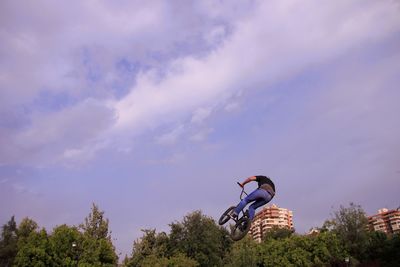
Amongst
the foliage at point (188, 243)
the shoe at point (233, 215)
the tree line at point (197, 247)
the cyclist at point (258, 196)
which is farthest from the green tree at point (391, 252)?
the shoe at point (233, 215)

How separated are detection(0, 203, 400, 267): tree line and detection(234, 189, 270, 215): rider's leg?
35.0 meters

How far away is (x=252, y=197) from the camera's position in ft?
57.2

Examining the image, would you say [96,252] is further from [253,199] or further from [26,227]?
[253,199]

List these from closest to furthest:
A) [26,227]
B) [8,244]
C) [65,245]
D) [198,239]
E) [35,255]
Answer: [35,255] → [65,245] → [26,227] → [198,239] → [8,244]

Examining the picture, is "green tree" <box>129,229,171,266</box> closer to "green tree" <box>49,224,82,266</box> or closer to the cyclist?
"green tree" <box>49,224,82,266</box>

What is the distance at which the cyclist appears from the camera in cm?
1744

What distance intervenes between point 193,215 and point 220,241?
10.7 metres


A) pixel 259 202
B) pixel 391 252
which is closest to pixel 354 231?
pixel 391 252

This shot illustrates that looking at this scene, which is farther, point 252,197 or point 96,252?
point 96,252

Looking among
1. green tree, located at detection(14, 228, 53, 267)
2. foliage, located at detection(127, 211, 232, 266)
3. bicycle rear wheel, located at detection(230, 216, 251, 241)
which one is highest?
foliage, located at detection(127, 211, 232, 266)

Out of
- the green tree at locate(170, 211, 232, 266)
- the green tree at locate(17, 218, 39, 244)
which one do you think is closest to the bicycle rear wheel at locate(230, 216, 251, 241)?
the green tree at locate(170, 211, 232, 266)

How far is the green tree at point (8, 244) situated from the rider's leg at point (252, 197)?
61.6 metres

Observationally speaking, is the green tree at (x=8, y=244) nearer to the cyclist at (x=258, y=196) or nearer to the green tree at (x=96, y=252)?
the green tree at (x=96, y=252)

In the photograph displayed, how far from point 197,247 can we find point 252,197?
57.1 metres
